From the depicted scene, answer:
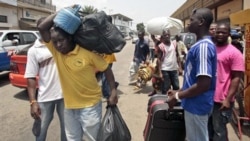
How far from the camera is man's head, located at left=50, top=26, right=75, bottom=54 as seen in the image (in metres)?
2.55

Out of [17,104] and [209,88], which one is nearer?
[209,88]

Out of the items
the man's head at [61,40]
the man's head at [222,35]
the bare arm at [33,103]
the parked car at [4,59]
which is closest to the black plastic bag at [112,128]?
the man's head at [61,40]

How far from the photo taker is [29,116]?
596 centimetres

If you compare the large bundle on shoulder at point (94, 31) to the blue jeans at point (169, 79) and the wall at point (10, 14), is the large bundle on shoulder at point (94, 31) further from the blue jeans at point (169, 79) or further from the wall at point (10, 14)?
the wall at point (10, 14)

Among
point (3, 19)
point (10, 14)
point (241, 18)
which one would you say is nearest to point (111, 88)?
point (241, 18)

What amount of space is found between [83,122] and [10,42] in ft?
28.0

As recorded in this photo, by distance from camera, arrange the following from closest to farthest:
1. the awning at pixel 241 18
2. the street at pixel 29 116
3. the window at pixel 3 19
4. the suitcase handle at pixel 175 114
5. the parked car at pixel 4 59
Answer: the suitcase handle at pixel 175 114 → the awning at pixel 241 18 → the street at pixel 29 116 → the parked car at pixel 4 59 → the window at pixel 3 19

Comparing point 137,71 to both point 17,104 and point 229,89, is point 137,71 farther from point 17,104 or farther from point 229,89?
point 229,89

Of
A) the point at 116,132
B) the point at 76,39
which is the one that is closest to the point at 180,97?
the point at 116,132

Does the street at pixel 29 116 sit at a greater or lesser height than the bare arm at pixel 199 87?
lesser

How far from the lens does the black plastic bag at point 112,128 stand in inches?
104

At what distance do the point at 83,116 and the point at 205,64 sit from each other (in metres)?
1.11

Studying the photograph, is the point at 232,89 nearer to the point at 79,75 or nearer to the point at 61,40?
the point at 79,75

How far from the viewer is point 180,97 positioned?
269cm
